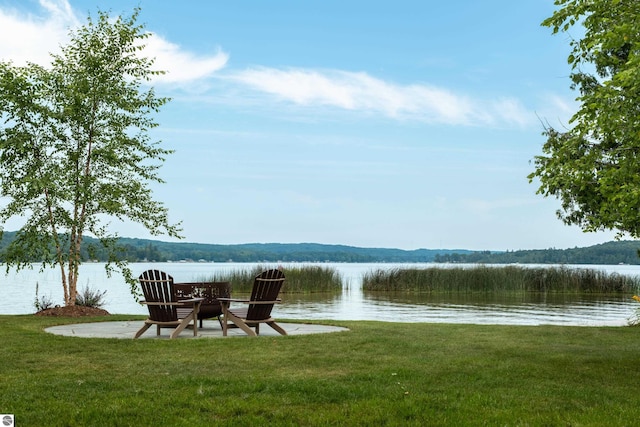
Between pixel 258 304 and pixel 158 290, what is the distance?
59.0 inches

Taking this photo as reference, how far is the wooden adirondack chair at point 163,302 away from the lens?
9750 mm

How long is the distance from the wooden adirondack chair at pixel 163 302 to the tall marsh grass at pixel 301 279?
58.0ft

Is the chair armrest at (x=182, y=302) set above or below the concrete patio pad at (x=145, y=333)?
above

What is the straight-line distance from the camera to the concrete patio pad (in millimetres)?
10383

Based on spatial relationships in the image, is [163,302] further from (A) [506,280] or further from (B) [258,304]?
(A) [506,280]

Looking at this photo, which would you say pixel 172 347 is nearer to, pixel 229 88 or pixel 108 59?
pixel 108 59

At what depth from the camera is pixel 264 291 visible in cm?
1015

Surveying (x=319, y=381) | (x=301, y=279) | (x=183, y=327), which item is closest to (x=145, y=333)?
(x=183, y=327)

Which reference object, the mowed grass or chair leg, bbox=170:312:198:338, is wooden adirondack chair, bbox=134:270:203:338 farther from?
the mowed grass

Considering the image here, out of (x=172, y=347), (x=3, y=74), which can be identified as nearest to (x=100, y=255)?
(x=3, y=74)

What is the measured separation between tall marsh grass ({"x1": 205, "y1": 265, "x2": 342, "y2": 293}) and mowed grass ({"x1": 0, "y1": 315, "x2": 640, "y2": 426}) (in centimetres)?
1791

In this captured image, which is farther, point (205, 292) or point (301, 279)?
point (301, 279)

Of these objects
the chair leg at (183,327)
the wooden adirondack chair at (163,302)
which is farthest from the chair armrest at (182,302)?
the chair leg at (183,327)

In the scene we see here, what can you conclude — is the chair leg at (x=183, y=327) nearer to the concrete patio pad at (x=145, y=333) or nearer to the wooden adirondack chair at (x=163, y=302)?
the wooden adirondack chair at (x=163, y=302)
